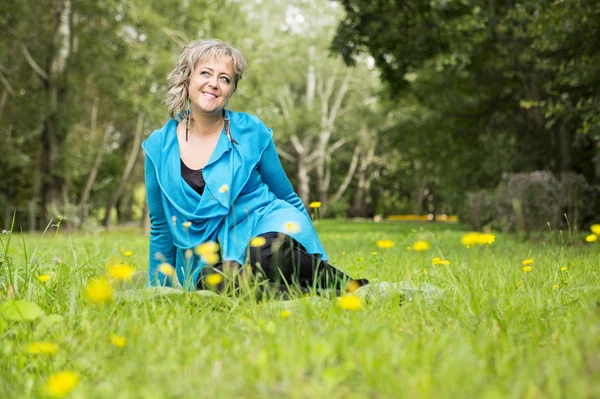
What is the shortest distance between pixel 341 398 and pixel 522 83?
16.4m

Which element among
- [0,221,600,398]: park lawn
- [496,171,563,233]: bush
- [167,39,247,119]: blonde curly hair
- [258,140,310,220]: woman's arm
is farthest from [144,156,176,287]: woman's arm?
[496,171,563,233]: bush

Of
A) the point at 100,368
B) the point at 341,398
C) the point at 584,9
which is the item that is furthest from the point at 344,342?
the point at 584,9

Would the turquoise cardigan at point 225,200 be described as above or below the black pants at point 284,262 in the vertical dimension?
→ above

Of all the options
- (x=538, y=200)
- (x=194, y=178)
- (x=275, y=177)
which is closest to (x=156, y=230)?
(x=194, y=178)

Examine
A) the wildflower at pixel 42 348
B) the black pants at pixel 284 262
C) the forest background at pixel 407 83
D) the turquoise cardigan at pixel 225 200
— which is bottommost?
the wildflower at pixel 42 348

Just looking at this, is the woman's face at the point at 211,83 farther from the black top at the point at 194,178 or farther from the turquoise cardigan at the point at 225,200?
the black top at the point at 194,178

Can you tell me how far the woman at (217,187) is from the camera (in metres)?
3.49

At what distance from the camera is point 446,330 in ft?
7.24

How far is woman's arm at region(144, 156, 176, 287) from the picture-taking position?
3.79 metres

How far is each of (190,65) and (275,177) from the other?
888 mm

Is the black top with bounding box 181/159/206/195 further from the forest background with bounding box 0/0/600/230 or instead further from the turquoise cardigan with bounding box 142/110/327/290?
the forest background with bounding box 0/0/600/230

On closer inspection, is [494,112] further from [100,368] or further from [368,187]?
[368,187]

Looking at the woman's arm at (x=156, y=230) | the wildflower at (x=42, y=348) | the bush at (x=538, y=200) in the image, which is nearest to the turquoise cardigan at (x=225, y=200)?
the woman's arm at (x=156, y=230)

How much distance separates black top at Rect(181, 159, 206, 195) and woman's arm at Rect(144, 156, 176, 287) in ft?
0.68
